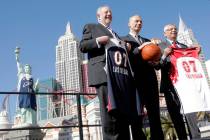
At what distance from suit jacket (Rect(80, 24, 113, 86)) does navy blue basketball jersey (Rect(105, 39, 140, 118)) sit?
82 mm

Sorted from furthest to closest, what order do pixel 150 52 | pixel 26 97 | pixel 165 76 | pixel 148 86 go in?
pixel 26 97, pixel 165 76, pixel 148 86, pixel 150 52

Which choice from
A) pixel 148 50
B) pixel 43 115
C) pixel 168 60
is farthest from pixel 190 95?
pixel 43 115

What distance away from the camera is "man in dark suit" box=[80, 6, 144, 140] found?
2.89 metres

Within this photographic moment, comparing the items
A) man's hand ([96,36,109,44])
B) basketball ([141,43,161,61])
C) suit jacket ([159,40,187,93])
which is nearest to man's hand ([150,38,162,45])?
suit jacket ([159,40,187,93])

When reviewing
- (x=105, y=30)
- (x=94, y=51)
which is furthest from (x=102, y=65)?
(x=105, y=30)

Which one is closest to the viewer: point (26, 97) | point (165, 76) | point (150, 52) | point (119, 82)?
point (119, 82)

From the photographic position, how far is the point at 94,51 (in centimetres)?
315

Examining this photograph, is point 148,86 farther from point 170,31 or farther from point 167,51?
point 170,31

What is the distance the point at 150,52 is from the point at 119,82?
70 centimetres

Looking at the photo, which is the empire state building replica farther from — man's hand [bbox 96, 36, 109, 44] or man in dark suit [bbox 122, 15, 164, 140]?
man's hand [bbox 96, 36, 109, 44]

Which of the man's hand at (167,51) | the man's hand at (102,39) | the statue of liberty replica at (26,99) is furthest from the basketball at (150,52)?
the statue of liberty replica at (26,99)

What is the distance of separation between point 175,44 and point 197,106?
91cm

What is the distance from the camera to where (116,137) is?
9.40ft

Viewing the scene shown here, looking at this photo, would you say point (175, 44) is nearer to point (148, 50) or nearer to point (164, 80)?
point (164, 80)
